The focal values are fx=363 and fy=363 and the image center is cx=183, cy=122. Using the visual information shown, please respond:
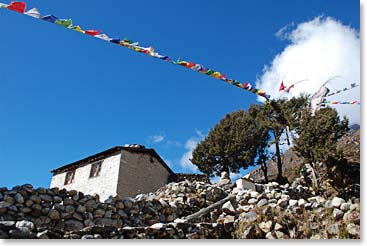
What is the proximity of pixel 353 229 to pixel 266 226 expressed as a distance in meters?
0.89

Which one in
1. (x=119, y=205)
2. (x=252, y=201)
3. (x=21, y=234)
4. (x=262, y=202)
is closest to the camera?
(x=21, y=234)

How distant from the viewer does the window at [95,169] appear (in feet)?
39.9

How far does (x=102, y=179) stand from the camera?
11.8m

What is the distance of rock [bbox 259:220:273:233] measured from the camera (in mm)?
3879

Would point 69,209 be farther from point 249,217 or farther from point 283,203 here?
point 283,203

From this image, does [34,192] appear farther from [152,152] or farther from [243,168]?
[243,168]

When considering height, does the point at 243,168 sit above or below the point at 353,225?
above

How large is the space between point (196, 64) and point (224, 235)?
2.21m

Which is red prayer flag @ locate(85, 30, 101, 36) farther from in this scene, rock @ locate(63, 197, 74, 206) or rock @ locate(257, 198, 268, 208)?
rock @ locate(257, 198, 268, 208)

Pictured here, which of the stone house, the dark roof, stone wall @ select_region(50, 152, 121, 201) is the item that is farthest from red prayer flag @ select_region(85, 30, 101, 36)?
the dark roof

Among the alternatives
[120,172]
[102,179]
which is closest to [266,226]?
→ [120,172]

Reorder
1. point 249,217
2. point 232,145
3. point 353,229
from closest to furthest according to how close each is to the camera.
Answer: point 353,229
point 249,217
point 232,145

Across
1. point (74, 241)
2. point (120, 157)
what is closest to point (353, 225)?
point (74, 241)

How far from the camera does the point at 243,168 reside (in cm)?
1688
